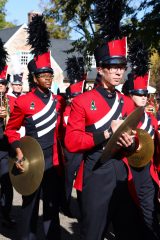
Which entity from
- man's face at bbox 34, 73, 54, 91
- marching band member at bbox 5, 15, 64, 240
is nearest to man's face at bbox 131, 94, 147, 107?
marching band member at bbox 5, 15, 64, 240

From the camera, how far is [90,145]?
3877mm

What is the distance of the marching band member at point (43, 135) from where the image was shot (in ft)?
17.7

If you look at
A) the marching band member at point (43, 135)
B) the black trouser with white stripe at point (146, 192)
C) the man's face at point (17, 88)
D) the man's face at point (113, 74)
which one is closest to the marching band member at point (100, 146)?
the man's face at point (113, 74)

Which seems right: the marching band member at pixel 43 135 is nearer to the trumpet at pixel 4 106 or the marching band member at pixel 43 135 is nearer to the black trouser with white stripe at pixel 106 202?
the trumpet at pixel 4 106

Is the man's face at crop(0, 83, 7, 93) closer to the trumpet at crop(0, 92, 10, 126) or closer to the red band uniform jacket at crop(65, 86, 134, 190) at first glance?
the trumpet at crop(0, 92, 10, 126)

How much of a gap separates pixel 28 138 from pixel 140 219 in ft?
4.61

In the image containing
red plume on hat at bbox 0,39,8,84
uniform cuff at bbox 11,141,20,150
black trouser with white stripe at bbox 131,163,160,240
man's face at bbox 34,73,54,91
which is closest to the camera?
uniform cuff at bbox 11,141,20,150

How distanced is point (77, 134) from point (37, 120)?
1696 mm

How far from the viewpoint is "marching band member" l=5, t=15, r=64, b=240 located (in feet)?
17.7

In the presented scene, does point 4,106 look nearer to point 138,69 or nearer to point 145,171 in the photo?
point 138,69

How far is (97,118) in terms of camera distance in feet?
13.4

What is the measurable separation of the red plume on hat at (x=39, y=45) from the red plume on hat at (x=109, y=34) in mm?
861

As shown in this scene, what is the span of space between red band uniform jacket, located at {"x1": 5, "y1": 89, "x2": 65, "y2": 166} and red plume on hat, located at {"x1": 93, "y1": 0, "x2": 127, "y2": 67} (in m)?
1.05

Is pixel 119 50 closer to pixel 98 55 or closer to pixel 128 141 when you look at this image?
pixel 98 55
